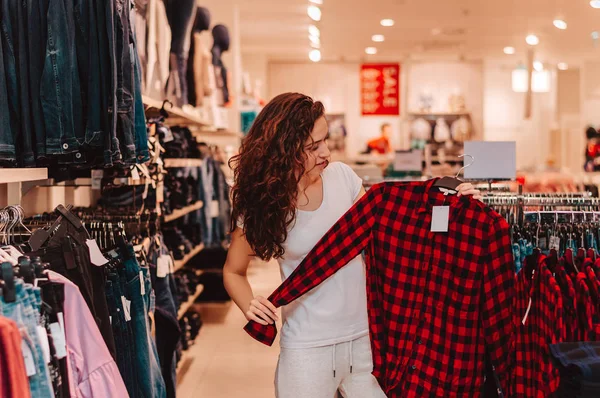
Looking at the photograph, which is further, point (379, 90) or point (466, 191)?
point (379, 90)

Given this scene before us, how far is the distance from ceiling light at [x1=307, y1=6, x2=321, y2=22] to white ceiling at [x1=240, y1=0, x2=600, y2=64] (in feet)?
0.29

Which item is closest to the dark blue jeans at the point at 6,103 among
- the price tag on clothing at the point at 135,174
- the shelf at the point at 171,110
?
the price tag on clothing at the point at 135,174

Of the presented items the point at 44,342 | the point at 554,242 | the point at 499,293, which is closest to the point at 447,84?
the point at 554,242

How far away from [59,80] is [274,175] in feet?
2.64

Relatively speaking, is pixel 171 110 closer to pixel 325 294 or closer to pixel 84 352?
pixel 325 294

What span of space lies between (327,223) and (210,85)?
14.0 ft

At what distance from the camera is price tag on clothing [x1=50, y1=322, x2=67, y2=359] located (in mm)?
1764

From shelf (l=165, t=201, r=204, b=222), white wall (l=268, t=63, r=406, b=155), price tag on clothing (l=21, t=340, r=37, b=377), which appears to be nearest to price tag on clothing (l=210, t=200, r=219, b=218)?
shelf (l=165, t=201, r=204, b=222)

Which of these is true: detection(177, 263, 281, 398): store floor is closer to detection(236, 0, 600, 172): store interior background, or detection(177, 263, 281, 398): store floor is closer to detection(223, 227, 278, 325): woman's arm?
detection(223, 227, 278, 325): woman's arm

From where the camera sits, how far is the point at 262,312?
2.19 meters

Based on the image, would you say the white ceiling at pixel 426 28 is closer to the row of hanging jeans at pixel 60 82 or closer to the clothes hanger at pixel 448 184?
the row of hanging jeans at pixel 60 82

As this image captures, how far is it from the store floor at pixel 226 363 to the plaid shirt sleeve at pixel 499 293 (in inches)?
98.8

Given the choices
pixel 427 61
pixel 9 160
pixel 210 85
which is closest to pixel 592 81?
pixel 427 61

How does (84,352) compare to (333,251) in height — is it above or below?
below
